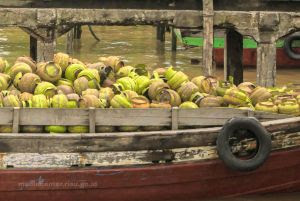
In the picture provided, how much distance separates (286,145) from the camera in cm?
866

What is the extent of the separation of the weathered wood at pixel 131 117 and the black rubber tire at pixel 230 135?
75cm

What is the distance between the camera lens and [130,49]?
25031mm

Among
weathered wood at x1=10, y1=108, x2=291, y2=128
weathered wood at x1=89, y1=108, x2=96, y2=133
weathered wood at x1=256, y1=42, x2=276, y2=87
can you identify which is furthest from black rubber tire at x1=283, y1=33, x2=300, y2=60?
weathered wood at x1=89, y1=108, x2=96, y2=133

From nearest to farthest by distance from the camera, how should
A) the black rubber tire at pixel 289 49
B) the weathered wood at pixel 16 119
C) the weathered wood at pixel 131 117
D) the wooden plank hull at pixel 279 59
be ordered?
the weathered wood at pixel 16 119 < the weathered wood at pixel 131 117 < the black rubber tire at pixel 289 49 < the wooden plank hull at pixel 279 59

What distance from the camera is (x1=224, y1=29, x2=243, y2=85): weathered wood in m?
13.9

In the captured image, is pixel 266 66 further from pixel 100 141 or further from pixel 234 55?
pixel 100 141

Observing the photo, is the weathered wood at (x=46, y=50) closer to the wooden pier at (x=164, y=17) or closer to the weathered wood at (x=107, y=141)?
the wooden pier at (x=164, y=17)

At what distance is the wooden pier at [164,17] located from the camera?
11.6 m

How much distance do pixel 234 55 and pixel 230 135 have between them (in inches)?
241

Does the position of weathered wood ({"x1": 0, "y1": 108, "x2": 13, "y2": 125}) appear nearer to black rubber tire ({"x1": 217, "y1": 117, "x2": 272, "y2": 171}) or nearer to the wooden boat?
the wooden boat

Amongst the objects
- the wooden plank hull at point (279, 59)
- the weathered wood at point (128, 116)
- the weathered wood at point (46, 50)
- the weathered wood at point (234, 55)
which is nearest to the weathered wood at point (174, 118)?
the weathered wood at point (128, 116)

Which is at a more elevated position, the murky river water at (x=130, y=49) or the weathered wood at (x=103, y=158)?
the murky river water at (x=130, y=49)

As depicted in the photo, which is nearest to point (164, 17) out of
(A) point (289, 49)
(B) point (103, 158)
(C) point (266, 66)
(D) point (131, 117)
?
(C) point (266, 66)

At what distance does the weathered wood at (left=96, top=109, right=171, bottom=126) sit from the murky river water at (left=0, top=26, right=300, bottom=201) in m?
10.7
